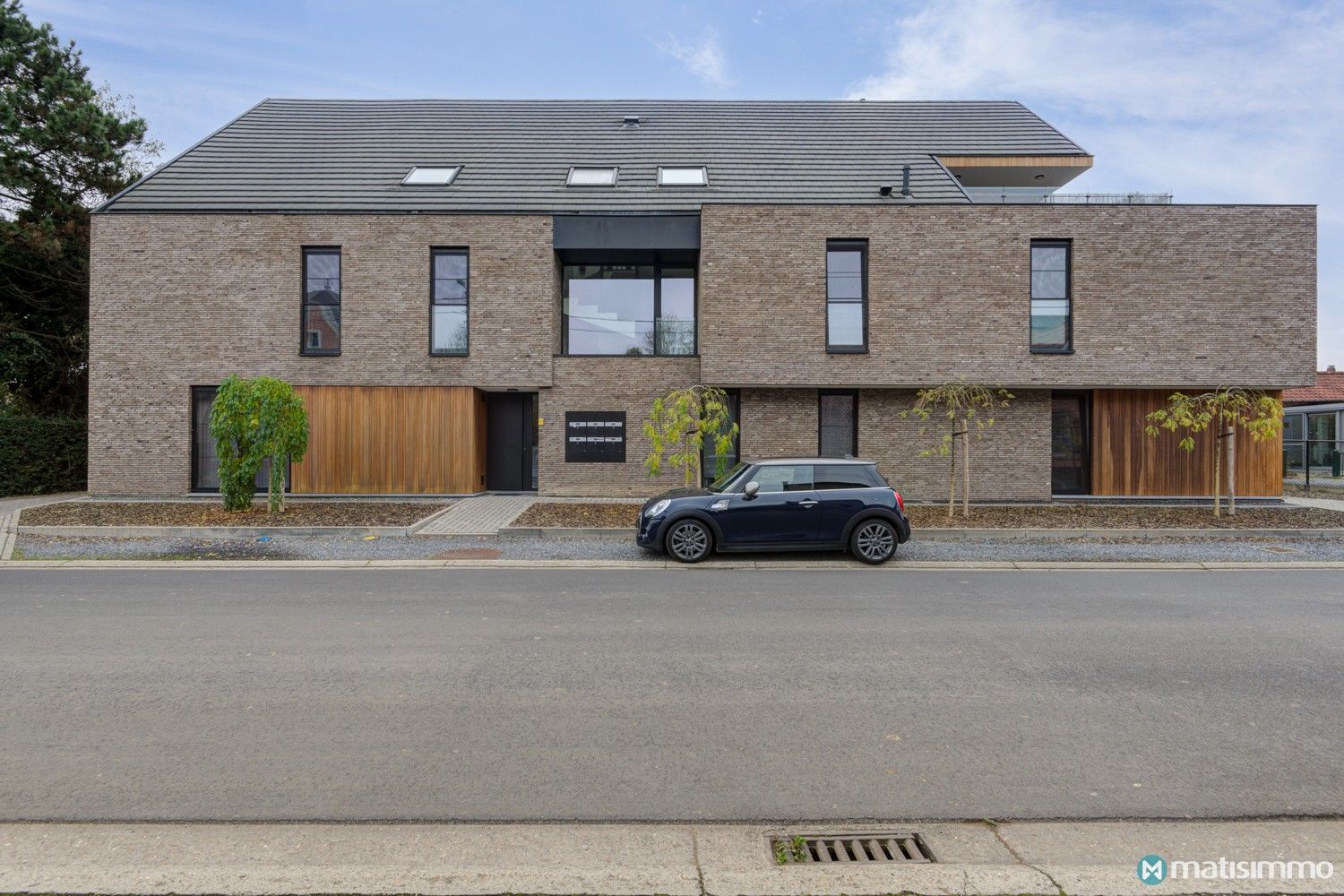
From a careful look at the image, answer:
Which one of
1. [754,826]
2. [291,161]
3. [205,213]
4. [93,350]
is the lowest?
[754,826]

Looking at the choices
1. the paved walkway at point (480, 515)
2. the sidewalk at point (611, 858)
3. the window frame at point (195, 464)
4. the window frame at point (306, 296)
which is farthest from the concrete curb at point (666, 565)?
the window frame at point (306, 296)

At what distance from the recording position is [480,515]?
13.5 m

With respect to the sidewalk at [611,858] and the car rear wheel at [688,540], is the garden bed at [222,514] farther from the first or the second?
the sidewalk at [611,858]

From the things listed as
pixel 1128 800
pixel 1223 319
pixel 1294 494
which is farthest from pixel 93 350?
pixel 1294 494

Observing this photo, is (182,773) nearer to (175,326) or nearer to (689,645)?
(689,645)

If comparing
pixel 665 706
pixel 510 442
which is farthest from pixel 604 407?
pixel 665 706

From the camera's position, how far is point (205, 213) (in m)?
16.4

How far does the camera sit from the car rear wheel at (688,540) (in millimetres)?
9703

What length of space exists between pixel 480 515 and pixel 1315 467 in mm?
31281

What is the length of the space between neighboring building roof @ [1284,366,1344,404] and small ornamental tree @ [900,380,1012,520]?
20.7 meters

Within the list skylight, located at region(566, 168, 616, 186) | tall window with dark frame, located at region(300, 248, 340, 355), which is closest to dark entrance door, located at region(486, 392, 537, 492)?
tall window with dark frame, located at region(300, 248, 340, 355)

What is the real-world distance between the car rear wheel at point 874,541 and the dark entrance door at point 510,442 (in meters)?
9.38

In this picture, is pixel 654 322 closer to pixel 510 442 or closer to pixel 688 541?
pixel 510 442

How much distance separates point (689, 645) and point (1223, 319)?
15261 mm
